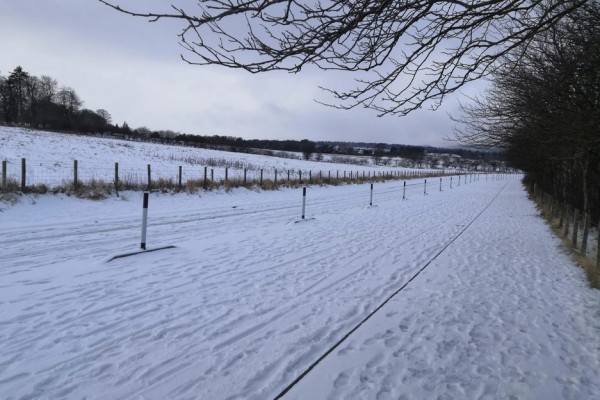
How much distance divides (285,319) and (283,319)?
0.08ft

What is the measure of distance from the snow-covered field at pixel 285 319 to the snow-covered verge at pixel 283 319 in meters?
0.02

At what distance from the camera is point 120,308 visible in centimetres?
513

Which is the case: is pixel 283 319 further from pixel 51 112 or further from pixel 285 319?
pixel 51 112

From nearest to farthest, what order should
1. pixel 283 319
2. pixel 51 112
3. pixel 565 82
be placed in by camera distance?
pixel 283 319, pixel 565 82, pixel 51 112

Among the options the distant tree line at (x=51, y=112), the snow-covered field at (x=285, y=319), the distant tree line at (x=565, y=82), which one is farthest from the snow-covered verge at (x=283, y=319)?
the distant tree line at (x=51, y=112)

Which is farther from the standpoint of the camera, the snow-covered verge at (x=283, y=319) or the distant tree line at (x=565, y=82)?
the distant tree line at (x=565, y=82)

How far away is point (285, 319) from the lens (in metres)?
5.08

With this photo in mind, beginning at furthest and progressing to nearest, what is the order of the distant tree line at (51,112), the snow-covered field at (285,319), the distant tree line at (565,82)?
1. the distant tree line at (51,112)
2. the distant tree line at (565,82)
3. the snow-covered field at (285,319)

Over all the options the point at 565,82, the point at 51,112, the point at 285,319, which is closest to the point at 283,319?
the point at 285,319

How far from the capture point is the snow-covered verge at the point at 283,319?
369cm

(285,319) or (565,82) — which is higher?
(565,82)

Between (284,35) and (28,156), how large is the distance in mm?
37623

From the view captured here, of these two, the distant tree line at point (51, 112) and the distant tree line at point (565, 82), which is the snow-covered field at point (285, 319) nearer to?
the distant tree line at point (565, 82)

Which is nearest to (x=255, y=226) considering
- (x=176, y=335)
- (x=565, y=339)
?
(x=176, y=335)
